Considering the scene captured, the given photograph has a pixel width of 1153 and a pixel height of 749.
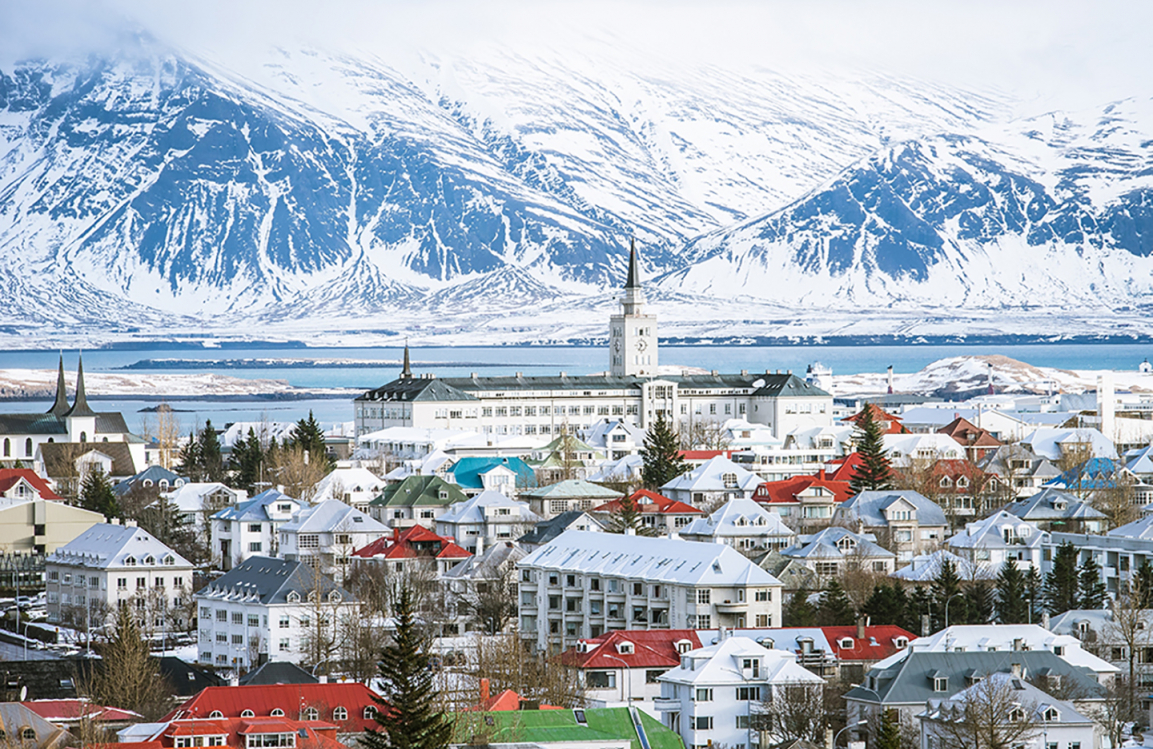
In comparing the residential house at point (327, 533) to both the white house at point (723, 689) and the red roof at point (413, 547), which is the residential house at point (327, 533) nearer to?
the red roof at point (413, 547)

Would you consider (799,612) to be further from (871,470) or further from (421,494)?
(871,470)

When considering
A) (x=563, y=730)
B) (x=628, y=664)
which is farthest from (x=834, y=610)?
(x=563, y=730)

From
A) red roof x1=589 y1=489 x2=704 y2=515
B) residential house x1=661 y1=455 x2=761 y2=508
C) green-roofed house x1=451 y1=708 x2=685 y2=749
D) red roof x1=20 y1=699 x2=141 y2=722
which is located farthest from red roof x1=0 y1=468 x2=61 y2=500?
green-roofed house x1=451 y1=708 x2=685 y2=749

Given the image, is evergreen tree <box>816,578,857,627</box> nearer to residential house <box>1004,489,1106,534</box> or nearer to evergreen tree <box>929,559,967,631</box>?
evergreen tree <box>929,559,967,631</box>

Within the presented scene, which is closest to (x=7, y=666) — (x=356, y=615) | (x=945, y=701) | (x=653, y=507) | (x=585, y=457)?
(x=356, y=615)

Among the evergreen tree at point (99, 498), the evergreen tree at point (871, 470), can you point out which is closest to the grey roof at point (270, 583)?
the evergreen tree at point (99, 498)

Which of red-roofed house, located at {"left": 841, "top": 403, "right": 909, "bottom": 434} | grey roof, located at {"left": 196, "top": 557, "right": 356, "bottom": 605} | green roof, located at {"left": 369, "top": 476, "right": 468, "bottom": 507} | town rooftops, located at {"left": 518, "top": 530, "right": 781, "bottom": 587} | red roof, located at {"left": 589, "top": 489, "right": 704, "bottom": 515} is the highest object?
red-roofed house, located at {"left": 841, "top": 403, "right": 909, "bottom": 434}
